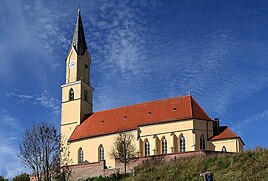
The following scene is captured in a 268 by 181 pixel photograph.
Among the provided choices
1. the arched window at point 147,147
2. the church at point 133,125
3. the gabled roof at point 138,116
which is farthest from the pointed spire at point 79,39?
the arched window at point 147,147

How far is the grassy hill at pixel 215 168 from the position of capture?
29398 mm

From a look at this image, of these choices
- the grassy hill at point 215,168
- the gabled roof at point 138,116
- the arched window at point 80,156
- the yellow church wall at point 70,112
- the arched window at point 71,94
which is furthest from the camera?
the arched window at point 71,94

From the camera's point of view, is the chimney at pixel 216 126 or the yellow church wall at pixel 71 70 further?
the yellow church wall at pixel 71 70

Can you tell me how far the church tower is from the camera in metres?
59.5

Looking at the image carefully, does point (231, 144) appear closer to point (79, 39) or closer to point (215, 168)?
point (215, 168)

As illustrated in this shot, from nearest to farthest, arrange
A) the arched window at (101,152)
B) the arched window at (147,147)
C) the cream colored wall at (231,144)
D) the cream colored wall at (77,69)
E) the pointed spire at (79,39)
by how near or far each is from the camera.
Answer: the cream colored wall at (231,144) < the arched window at (147,147) < the arched window at (101,152) < the cream colored wall at (77,69) < the pointed spire at (79,39)

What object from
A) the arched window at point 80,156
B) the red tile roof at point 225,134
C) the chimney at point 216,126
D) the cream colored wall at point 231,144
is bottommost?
the arched window at point 80,156

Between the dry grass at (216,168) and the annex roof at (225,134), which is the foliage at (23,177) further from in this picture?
the annex roof at (225,134)

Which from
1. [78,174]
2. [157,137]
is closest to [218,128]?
[157,137]

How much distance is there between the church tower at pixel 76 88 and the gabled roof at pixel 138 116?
1.79 m

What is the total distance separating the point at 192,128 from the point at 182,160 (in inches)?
433

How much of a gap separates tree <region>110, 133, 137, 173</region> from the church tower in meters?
10.5

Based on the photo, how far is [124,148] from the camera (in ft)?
149

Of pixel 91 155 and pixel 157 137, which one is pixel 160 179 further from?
pixel 91 155
